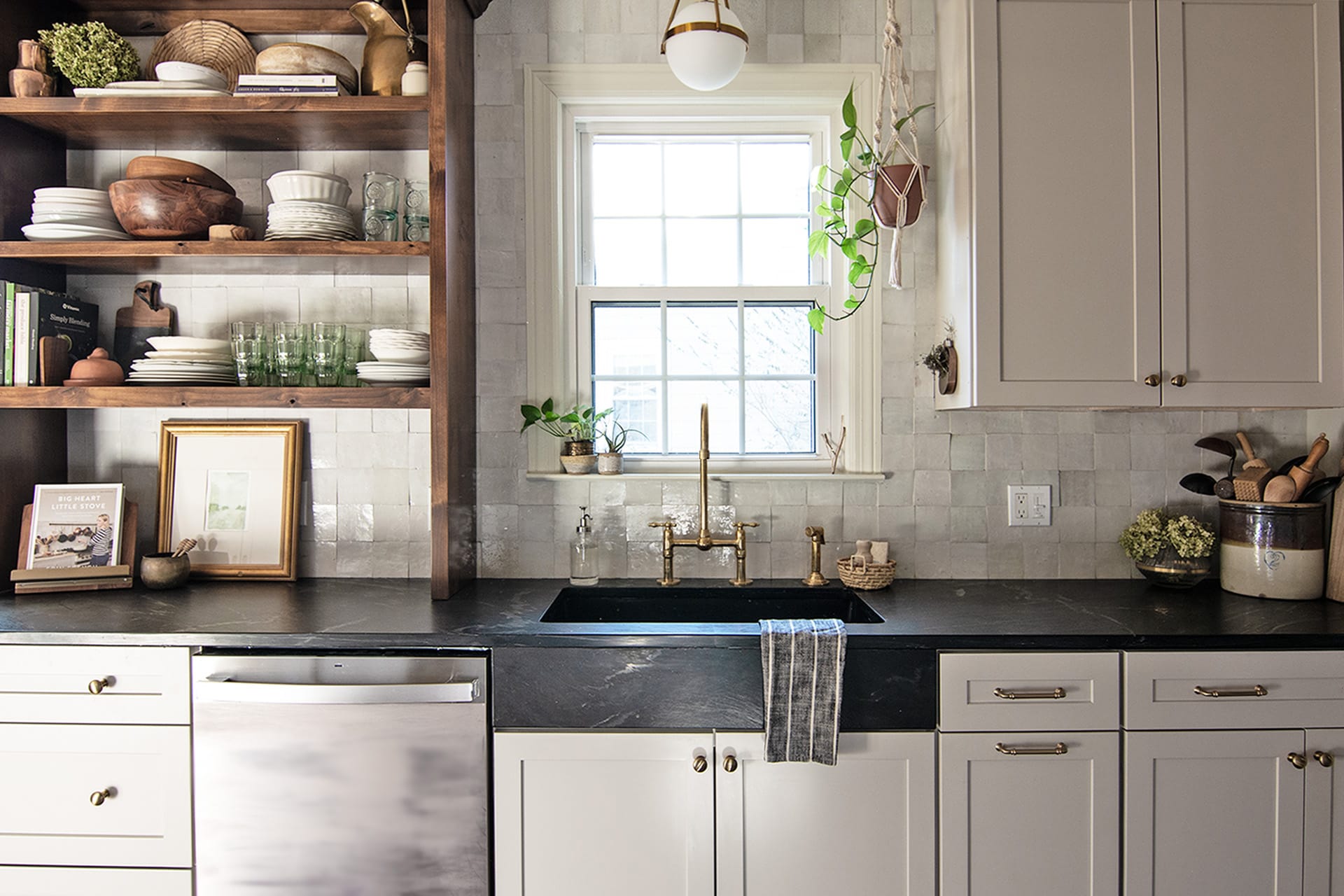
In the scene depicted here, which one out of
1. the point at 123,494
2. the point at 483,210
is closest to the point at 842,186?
the point at 483,210

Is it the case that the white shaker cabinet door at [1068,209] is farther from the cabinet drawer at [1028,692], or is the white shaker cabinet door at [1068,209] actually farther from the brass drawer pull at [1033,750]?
the brass drawer pull at [1033,750]

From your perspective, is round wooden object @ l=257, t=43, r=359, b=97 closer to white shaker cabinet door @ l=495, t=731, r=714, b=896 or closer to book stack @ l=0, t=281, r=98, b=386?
book stack @ l=0, t=281, r=98, b=386

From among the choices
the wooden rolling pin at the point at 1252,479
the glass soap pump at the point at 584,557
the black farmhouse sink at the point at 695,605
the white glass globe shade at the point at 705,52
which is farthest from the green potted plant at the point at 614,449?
the wooden rolling pin at the point at 1252,479

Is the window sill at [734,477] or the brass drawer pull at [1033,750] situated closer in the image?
the brass drawer pull at [1033,750]

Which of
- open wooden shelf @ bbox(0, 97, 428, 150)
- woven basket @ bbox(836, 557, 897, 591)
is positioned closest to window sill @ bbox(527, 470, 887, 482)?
woven basket @ bbox(836, 557, 897, 591)

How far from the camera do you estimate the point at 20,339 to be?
6.79 ft

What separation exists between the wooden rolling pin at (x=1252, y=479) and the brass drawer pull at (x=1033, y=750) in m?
0.95

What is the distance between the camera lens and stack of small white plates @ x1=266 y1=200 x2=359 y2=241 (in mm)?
2064

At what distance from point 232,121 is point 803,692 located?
6.59 ft

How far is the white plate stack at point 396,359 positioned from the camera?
2082 mm

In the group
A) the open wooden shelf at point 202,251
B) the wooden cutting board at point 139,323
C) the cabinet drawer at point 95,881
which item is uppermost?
the open wooden shelf at point 202,251

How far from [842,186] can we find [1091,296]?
0.73 metres

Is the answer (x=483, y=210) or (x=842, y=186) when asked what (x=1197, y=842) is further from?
(x=483, y=210)

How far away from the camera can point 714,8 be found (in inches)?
77.6
